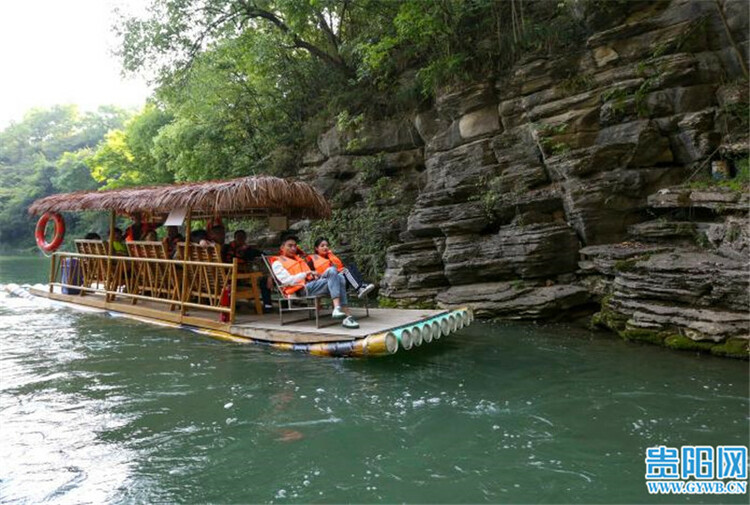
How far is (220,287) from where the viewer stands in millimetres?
9094

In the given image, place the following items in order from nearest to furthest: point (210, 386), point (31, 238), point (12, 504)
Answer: point (12, 504) → point (210, 386) → point (31, 238)

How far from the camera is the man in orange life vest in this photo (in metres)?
7.79

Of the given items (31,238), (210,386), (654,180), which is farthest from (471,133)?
(31,238)

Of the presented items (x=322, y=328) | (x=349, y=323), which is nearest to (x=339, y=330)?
(x=349, y=323)

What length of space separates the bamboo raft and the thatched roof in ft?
0.05

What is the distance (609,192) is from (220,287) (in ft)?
24.1

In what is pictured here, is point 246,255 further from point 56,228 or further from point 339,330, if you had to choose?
point 56,228

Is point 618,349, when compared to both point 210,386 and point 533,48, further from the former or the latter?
point 533,48

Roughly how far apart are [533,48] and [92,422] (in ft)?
37.7

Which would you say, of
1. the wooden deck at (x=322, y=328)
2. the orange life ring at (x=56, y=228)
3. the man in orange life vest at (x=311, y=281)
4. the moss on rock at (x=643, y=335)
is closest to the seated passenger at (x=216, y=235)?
the wooden deck at (x=322, y=328)

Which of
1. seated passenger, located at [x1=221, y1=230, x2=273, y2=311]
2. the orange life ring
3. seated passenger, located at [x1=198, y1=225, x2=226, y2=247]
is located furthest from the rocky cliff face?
the orange life ring

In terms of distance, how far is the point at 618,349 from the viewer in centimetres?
773

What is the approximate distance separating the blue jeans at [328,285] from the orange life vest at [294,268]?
136 millimetres

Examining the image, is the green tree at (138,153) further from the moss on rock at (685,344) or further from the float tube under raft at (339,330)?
the moss on rock at (685,344)
